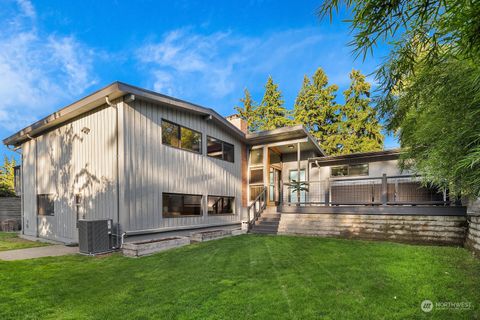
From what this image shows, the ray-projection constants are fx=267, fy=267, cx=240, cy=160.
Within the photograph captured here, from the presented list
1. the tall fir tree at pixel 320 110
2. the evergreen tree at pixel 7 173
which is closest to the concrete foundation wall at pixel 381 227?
the tall fir tree at pixel 320 110

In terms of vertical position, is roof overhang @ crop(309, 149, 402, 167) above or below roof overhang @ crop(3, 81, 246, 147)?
below

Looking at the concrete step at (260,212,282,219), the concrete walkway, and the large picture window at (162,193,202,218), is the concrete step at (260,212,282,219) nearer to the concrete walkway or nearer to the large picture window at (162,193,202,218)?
the large picture window at (162,193,202,218)

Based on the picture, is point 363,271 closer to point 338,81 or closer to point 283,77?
point 338,81

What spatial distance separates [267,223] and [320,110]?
1619cm

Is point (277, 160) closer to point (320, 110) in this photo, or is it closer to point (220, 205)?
point (220, 205)

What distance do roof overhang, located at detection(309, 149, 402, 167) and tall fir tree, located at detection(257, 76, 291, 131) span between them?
12.8 m

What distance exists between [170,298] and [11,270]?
13.0 ft

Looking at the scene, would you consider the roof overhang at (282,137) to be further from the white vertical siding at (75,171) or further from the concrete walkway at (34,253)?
the concrete walkway at (34,253)

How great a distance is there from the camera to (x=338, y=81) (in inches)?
966

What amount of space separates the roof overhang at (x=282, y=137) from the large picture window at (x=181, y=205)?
159 inches

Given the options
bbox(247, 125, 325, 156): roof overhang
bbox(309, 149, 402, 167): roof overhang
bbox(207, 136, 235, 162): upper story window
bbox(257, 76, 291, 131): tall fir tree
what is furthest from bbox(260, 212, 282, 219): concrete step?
bbox(257, 76, 291, 131): tall fir tree

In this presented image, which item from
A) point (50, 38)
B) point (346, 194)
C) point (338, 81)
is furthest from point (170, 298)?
point (50, 38)

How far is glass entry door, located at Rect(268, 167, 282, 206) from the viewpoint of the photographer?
13.5m

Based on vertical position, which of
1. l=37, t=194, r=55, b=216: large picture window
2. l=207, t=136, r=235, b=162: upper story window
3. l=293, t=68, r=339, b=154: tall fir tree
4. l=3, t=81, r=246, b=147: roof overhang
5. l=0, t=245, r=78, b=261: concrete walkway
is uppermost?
l=293, t=68, r=339, b=154: tall fir tree
